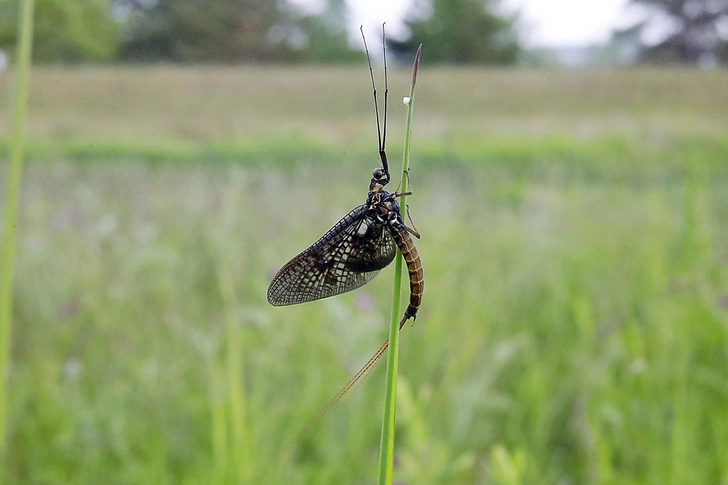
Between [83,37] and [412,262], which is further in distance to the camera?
[83,37]

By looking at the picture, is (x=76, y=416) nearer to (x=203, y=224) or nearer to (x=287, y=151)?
(x=203, y=224)

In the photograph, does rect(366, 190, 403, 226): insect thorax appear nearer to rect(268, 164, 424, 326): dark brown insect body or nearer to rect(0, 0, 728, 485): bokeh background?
rect(268, 164, 424, 326): dark brown insect body

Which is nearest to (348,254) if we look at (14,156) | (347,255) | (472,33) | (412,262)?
Answer: (347,255)

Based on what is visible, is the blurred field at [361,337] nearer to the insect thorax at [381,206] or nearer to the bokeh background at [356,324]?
the bokeh background at [356,324]

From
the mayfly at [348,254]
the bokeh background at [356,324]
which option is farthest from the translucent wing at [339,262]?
the bokeh background at [356,324]

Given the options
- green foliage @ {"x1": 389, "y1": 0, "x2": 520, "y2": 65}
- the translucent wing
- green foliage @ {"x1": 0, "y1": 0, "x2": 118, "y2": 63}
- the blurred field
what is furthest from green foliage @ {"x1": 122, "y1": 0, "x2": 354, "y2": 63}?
the translucent wing

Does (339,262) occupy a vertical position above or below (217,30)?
below

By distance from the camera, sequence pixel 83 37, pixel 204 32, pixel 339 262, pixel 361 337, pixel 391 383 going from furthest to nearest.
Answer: pixel 204 32
pixel 83 37
pixel 361 337
pixel 339 262
pixel 391 383

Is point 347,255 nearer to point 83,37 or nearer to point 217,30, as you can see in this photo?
point 83,37
